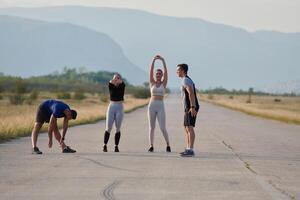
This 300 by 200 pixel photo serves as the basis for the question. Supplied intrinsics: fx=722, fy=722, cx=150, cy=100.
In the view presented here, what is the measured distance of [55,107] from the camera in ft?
53.8

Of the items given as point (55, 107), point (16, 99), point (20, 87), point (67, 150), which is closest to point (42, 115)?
point (55, 107)

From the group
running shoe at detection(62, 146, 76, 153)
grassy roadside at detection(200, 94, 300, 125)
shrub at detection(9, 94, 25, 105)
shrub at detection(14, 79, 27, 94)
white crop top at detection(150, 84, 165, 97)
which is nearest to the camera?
running shoe at detection(62, 146, 76, 153)

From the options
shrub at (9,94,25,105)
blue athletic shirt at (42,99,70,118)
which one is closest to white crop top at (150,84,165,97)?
blue athletic shirt at (42,99,70,118)

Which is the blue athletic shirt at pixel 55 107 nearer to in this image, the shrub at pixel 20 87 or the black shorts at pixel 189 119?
the black shorts at pixel 189 119

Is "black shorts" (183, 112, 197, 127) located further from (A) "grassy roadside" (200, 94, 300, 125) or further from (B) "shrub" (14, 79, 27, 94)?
(B) "shrub" (14, 79, 27, 94)

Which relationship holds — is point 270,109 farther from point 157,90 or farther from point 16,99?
point 157,90

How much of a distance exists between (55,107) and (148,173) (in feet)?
15.2

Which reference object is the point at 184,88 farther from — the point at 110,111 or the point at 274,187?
the point at 274,187

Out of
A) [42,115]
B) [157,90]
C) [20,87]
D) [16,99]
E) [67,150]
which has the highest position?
[157,90]

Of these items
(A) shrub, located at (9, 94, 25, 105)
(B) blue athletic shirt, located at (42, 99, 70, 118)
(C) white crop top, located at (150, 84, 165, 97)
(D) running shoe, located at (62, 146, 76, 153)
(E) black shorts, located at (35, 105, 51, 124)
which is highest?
(C) white crop top, located at (150, 84, 165, 97)

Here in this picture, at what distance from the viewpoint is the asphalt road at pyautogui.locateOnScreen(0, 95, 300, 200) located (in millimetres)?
9906

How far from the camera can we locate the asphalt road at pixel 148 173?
390 inches

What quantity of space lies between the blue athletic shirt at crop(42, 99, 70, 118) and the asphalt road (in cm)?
93

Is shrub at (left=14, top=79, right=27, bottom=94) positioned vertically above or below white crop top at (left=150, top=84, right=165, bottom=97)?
below
